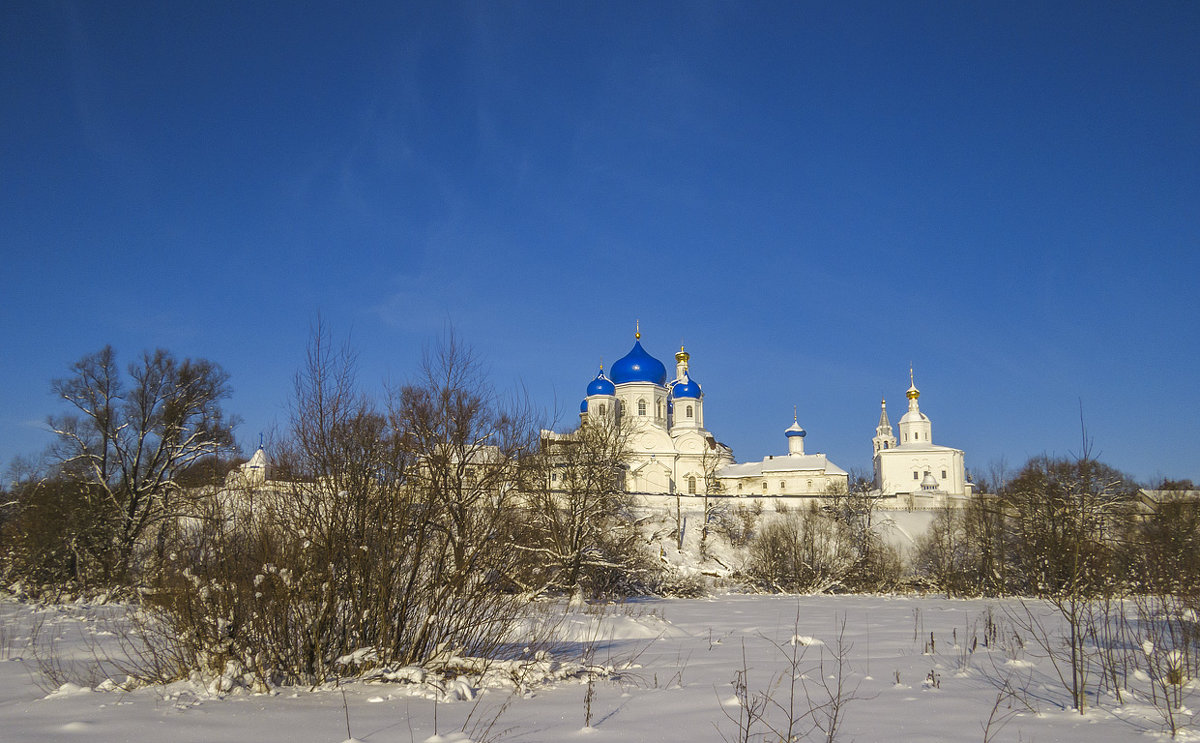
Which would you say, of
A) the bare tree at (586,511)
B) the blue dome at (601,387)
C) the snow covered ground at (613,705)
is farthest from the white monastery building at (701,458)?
the snow covered ground at (613,705)

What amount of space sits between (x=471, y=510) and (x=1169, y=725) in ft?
17.7

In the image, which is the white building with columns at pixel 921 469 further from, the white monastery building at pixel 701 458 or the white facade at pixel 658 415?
the white facade at pixel 658 415

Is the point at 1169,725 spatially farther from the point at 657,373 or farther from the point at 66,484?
the point at 657,373

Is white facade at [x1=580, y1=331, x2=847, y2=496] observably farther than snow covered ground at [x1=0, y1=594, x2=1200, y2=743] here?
Yes

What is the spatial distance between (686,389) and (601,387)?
700 cm

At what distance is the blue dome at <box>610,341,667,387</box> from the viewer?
Answer: 188 feet

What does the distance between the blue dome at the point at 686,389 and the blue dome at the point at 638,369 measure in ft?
5.50

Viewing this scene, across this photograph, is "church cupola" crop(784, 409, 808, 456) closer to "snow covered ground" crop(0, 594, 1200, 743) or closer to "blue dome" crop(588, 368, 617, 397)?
"blue dome" crop(588, 368, 617, 397)

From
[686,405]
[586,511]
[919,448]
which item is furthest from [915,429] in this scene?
[586,511]

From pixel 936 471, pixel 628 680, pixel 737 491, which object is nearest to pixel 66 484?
pixel 628 680

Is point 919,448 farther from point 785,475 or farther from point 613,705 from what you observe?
A: point 613,705

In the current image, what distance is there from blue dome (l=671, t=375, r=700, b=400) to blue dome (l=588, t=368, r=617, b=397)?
521cm

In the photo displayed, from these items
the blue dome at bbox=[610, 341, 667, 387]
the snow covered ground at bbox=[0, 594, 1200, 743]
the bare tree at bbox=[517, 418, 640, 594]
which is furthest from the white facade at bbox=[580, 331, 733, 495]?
the snow covered ground at bbox=[0, 594, 1200, 743]

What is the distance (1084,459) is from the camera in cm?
638
